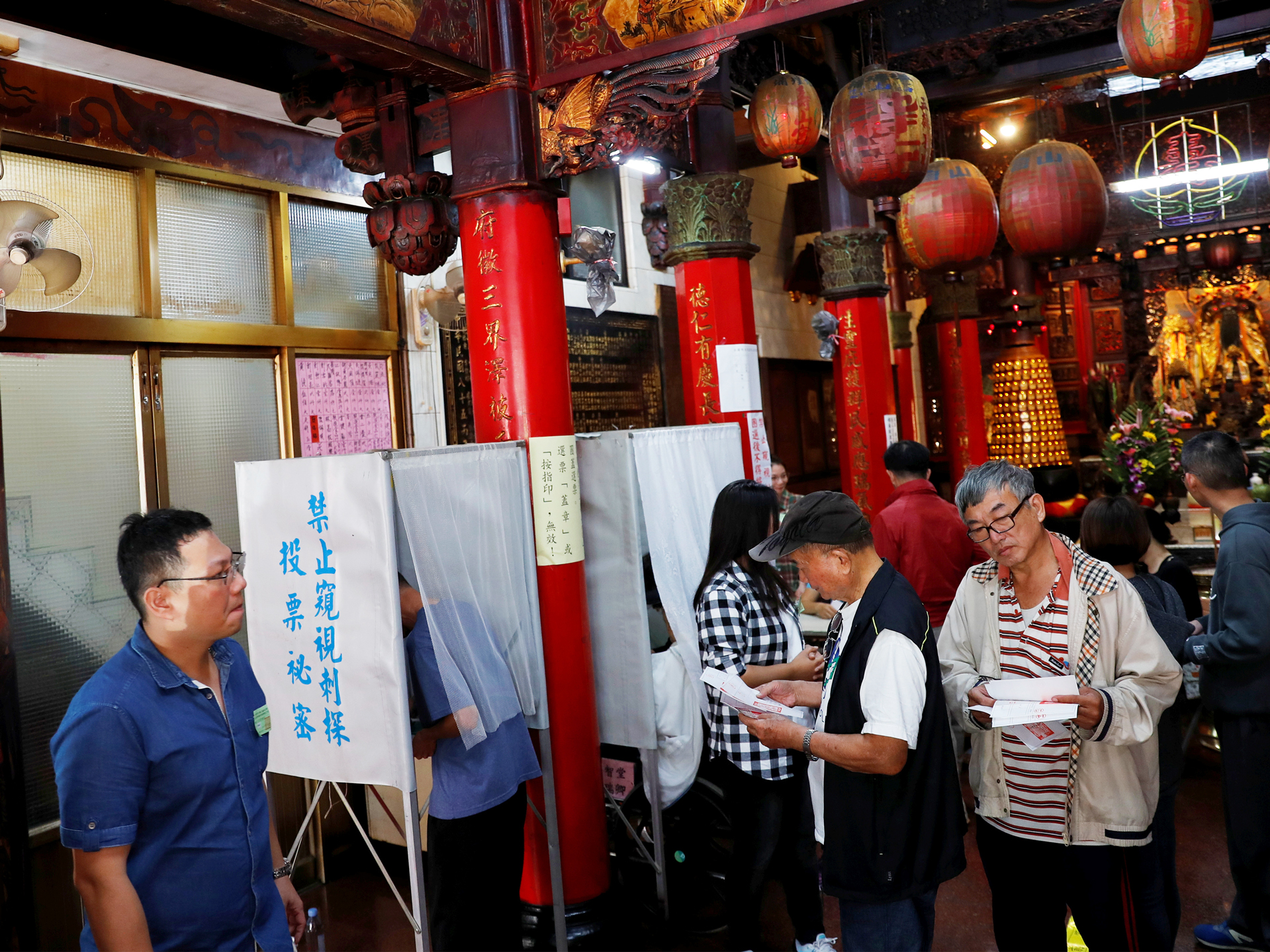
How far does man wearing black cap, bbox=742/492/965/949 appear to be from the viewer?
207 centimetres

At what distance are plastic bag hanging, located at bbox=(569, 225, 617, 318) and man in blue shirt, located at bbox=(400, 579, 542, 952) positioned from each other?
2369 millimetres

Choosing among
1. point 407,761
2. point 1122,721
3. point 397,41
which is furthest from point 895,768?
point 397,41

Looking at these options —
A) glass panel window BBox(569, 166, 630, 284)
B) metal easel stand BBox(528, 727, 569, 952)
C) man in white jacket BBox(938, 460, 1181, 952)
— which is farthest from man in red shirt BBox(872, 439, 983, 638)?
glass panel window BBox(569, 166, 630, 284)

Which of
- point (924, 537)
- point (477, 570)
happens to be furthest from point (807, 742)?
point (924, 537)

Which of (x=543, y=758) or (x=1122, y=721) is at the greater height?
(x=1122, y=721)

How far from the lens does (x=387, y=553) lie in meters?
2.77

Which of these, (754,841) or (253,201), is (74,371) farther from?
(754,841)

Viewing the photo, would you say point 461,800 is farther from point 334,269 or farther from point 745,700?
point 334,269

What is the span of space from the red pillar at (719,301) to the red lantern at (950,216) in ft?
2.99

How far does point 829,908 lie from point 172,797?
9.23 feet

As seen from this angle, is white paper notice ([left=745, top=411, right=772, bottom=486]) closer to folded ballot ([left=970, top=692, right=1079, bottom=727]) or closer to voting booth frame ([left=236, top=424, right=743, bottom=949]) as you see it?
voting booth frame ([left=236, top=424, right=743, bottom=949])

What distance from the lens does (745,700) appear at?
2.35m

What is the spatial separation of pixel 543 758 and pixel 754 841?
32.0 inches

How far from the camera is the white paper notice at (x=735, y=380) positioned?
511 cm
